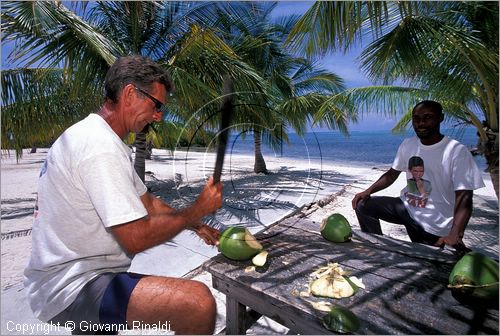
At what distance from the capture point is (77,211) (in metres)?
1.02

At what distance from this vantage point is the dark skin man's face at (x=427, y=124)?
2.09m

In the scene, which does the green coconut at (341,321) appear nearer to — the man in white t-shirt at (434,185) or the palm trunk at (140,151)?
the man in white t-shirt at (434,185)

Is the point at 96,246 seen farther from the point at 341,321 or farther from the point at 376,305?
the point at 376,305

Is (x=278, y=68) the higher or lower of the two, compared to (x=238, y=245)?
higher

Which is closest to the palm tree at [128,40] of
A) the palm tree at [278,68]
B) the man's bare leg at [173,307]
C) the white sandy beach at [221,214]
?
the palm tree at [278,68]

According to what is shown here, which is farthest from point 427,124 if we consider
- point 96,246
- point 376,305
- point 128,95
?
point 96,246

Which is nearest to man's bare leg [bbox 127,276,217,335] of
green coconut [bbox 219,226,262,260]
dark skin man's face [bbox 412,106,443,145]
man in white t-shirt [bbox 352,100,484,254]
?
green coconut [bbox 219,226,262,260]

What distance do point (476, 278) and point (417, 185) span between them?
1280mm

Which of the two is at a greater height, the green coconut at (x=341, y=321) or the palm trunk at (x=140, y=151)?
the palm trunk at (x=140, y=151)

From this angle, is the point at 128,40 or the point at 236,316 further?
the point at 128,40

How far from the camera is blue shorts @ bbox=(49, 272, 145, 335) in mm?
1003

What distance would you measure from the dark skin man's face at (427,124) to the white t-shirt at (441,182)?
0.05m

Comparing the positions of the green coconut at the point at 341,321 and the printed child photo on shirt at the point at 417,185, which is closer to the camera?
the green coconut at the point at 341,321

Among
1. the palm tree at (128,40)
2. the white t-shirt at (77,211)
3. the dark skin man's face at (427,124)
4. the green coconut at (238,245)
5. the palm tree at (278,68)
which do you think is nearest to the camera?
the white t-shirt at (77,211)
